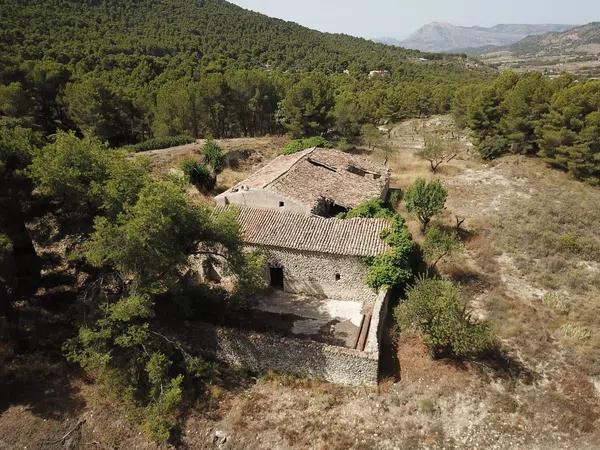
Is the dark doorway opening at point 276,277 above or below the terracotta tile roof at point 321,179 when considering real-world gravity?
below

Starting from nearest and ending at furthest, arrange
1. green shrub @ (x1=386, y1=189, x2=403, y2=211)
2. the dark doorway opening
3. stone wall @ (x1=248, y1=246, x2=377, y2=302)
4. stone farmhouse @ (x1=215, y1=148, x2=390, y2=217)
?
stone wall @ (x1=248, y1=246, x2=377, y2=302), the dark doorway opening, stone farmhouse @ (x1=215, y1=148, x2=390, y2=217), green shrub @ (x1=386, y1=189, x2=403, y2=211)

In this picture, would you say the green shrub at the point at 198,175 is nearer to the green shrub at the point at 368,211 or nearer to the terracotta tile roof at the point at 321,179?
the terracotta tile roof at the point at 321,179

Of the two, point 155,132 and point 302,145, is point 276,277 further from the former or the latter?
point 155,132

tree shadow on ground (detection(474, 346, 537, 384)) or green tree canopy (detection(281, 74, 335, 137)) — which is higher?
green tree canopy (detection(281, 74, 335, 137))

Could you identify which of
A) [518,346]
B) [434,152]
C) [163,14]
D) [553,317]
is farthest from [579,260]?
[163,14]

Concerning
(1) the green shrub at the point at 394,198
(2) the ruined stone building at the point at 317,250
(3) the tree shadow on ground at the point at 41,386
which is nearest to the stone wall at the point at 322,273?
(2) the ruined stone building at the point at 317,250

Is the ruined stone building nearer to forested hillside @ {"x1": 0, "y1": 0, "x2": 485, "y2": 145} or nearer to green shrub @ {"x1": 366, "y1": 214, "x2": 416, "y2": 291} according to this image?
green shrub @ {"x1": 366, "y1": 214, "x2": 416, "y2": 291}

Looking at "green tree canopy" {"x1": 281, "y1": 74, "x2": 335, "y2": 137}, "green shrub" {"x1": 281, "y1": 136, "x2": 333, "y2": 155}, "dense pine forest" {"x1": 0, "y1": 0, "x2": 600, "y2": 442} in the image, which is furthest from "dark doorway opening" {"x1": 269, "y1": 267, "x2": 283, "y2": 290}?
"green tree canopy" {"x1": 281, "y1": 74, "x2": 335, "y2": 137}
